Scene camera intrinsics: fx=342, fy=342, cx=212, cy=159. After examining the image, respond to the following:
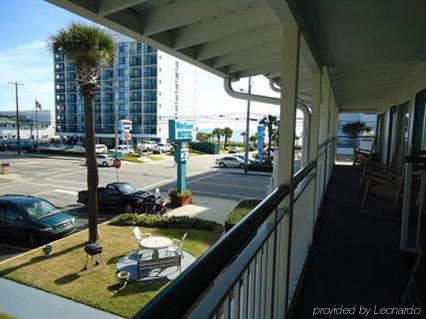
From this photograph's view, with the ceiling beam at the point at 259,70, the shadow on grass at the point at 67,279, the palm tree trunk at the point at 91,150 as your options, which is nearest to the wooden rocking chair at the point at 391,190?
the ceiling beam at the point at 259,70

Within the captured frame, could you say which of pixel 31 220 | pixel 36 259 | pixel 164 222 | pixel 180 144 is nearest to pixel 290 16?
pixel 36 259

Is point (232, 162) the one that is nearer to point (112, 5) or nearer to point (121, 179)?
point (121, 179)

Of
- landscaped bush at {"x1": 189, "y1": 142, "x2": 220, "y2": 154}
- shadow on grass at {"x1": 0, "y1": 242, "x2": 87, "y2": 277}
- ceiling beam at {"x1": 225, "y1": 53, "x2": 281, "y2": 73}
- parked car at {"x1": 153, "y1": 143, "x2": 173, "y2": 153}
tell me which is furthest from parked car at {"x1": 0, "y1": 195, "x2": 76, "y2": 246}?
landscaped bush at {"x1": 189, "y1": 142, "x2": 220, "y2": 154}

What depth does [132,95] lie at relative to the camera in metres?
58.0

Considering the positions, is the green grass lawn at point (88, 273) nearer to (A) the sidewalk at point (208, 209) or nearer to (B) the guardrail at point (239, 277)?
(A) the sidewalk at point (208, 209)

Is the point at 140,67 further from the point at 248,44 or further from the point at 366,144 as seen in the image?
the point at 248,44

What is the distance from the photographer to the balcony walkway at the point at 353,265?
8.93 ft

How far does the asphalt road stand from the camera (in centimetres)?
1778

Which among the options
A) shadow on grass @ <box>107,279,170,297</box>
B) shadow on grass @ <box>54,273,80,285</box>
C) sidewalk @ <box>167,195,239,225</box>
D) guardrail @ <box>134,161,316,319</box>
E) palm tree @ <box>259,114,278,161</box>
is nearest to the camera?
guardrail @ <box>134,161,316,319</box>

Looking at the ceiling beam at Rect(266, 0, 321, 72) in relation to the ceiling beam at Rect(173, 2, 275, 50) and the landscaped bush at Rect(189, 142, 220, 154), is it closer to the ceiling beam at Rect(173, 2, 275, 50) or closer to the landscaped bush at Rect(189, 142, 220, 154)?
the ceiling beam at Rect(173, 2, 275, 50)

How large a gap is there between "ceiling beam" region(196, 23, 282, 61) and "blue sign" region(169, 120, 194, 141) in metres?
11.5

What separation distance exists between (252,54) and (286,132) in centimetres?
176

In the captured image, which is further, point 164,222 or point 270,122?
point 270,122

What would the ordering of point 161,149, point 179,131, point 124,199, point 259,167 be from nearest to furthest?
point 124,199 → point 179,131 → point 259,167 → point 161,149
